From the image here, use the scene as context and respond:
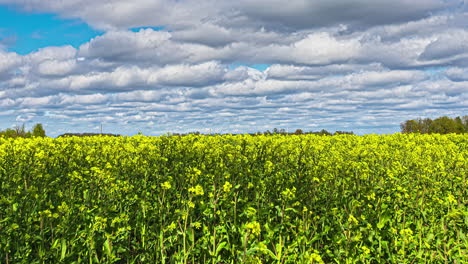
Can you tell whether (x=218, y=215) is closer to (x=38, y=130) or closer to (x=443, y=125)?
(x=38, y=130)

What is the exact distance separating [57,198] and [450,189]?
7364 millimetres

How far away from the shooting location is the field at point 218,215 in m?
4.82

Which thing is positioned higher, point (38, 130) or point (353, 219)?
point (38, 130)

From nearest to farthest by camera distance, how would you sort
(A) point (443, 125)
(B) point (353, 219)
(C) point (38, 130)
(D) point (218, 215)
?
(B) point (353, 219), (D) point (218, 215), (C) point (38, 130), (A) point (443, 125)

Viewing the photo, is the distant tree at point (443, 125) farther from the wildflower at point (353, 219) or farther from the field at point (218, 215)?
the wildflower at point (353, 219)

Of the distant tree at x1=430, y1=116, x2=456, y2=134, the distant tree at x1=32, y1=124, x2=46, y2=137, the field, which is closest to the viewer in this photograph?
the field

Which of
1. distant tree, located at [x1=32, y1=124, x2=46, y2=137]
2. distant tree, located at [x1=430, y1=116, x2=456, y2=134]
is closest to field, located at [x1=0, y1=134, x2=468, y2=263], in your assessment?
distant tree, located at [x1=32, y1=124, x2=46, y2=137]

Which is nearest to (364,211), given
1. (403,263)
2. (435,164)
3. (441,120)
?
(403,263)

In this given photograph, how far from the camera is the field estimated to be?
190 inches

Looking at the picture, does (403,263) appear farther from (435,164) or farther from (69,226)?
(69,226)

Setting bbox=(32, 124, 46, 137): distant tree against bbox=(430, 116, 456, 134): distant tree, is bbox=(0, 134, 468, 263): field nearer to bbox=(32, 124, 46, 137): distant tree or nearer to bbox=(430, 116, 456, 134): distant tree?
bbox=(32, 124, 46, 137): distant tree

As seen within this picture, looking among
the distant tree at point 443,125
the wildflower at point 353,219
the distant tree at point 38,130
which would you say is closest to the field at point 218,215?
the wildflower at point 353,219

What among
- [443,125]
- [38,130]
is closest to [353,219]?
[38,130]

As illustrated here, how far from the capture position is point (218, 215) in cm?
590
